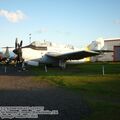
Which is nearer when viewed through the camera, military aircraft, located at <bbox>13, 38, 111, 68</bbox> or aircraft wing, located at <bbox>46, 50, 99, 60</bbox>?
aircraft wing, located at <bbox>46, 50, 99, 60</bbox>

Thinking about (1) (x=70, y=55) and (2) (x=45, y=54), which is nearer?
(1) (x=70, y=55)

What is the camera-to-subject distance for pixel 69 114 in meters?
8.84

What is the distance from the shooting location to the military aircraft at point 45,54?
119ft

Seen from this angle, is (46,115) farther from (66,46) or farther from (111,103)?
(66,46)

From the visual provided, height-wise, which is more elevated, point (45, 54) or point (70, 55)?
point (45, 54)

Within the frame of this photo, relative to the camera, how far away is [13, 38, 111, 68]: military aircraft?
36.3 meters

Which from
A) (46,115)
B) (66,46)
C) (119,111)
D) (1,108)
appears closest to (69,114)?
(46,115)

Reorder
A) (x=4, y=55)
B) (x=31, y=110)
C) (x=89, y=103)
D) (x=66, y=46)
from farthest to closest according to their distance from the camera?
(x=4, y=55)
(x=66, y=46)
(x=89, y=103)
(x=31, y=110)

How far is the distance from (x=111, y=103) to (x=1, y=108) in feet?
13.6

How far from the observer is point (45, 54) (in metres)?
39.0

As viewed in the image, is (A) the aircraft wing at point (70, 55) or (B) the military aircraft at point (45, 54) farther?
(B) the military aircraft at point (45, 54)

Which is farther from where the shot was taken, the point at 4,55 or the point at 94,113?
the point at 4,55

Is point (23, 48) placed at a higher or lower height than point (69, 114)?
higher

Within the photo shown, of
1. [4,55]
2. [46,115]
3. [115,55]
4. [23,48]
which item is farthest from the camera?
[115,55]
